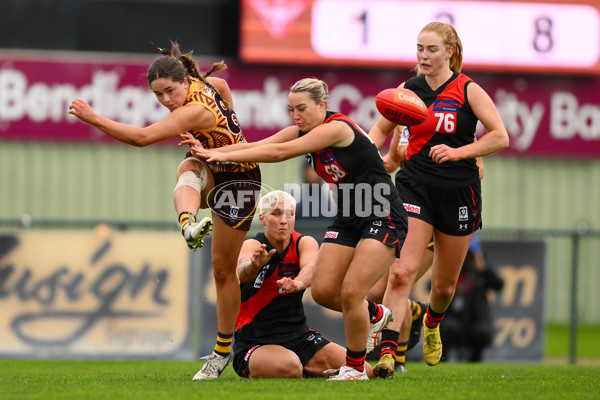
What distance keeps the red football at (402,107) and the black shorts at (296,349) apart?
166 centimetres

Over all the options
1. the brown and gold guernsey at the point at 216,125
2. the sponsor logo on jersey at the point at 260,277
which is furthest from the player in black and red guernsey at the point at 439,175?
the brown and gold guernsey at the point at 216,125

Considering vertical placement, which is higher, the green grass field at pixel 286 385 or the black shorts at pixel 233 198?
A: the black shorts at pixel 233 198

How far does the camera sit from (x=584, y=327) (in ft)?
44.5

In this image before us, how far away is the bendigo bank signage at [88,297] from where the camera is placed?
8969 millimetres

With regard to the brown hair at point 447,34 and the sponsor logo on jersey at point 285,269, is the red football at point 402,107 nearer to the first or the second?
the brown hair at point 447,34

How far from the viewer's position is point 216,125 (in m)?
6.04

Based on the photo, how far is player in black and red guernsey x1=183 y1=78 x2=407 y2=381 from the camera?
18.1 feet

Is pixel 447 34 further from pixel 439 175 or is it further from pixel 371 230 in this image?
pixel 371 230

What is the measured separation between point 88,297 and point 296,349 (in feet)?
10.9

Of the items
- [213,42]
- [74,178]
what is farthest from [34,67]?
[213,42]

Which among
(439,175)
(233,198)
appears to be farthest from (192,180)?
(439,175)

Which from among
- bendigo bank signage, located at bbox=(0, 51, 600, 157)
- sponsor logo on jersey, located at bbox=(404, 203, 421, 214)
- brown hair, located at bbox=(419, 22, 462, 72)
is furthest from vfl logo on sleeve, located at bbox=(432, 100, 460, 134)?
bendigo bank signage, located at bbox=(0, 51, 600, 157)

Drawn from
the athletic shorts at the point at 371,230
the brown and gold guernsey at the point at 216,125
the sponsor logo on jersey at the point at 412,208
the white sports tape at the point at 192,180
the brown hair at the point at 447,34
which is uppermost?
the brown hair at the point at 447,34

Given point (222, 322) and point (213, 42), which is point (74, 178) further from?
point (222, 322)
